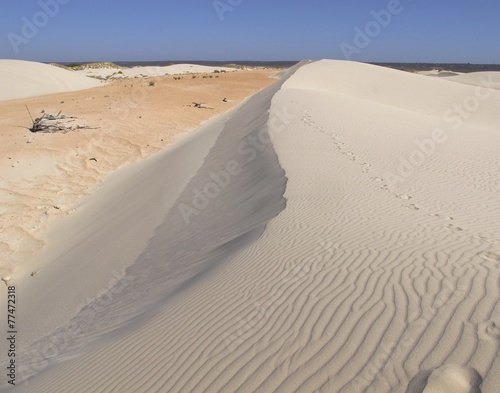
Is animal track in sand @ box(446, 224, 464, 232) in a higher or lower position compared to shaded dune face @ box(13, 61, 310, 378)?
higher

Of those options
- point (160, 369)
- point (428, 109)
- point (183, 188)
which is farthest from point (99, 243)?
point (428, 109)

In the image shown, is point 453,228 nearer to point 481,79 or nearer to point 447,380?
point 447,380

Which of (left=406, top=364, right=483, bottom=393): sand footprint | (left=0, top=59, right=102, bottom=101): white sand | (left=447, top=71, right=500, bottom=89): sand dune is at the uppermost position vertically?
(left=406, top=364, right=483, bottom=393): sand footprint

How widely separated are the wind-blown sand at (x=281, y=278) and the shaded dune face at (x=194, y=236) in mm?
34

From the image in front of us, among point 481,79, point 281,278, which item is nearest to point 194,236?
point 281,278

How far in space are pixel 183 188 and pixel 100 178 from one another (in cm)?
318

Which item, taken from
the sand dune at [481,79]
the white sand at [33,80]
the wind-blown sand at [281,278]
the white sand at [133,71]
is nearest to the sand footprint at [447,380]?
the wind-blown sand at [281,278]

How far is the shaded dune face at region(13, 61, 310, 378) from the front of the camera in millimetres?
4566

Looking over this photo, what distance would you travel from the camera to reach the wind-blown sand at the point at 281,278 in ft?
8.48

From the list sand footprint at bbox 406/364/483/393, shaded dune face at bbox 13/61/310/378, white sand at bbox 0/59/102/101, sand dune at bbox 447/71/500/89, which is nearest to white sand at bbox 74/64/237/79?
white sand at bbox 0/59/102/101

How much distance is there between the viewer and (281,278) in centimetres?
375

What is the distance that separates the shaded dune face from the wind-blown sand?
34mm

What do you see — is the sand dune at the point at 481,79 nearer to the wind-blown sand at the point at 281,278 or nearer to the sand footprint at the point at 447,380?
the wind-blown sand at the point at 281,278

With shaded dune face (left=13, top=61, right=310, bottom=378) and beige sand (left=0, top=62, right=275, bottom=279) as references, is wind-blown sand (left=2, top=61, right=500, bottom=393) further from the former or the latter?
beige sand (left=0, top=62, right=275, bottom=279)
